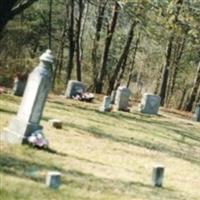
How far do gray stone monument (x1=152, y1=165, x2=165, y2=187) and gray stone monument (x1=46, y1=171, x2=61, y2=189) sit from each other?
2.92m

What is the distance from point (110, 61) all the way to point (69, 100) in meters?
29.2

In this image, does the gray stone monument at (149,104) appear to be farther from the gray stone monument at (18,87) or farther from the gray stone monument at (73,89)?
the gray stone monument at (18,87)

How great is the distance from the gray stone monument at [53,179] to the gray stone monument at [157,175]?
292cm

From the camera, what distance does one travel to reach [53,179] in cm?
991

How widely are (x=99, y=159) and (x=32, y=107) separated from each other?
1.90 meters

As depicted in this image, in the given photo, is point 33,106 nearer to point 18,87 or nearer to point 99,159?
point 99,159

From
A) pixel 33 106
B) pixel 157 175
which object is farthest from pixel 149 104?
pixel 157 175

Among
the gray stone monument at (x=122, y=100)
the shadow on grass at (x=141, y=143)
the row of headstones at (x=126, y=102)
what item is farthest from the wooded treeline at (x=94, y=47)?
the shadow on grass at (x=141, y=143)

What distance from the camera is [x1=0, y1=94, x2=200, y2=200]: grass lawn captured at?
1039 centimetres

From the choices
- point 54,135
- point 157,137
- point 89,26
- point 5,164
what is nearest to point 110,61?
point 89,26

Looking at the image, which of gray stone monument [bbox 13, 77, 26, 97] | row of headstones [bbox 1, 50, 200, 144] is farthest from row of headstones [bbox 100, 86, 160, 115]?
row of headstones [bbox 1, 50, 200, 144]

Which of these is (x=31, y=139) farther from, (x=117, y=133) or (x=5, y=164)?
(x=117, y=133)

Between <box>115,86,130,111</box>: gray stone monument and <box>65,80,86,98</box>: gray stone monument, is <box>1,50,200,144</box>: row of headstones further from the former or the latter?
<box>65,80,86,98</box>: gray stone monument

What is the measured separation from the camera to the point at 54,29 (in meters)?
54.6
